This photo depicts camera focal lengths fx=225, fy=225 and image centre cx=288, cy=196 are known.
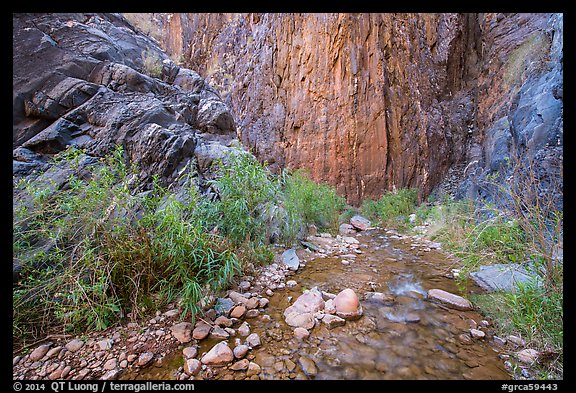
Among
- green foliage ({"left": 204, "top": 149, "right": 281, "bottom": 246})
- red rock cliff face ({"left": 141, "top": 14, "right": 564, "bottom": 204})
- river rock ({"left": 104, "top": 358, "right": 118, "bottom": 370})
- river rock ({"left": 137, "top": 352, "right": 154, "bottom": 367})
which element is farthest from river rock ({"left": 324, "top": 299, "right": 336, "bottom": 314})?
red rock cliff face ({"left": 141, "top": 14, "right": 564, "bottom": 204})

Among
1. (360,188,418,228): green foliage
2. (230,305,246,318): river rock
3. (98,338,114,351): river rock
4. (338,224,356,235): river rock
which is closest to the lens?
(98,338,114,351): river rock

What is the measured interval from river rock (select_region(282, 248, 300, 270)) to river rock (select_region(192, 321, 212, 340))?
152 cm

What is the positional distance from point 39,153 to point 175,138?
1.47 meters

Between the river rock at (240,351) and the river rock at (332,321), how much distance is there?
0.76 metres

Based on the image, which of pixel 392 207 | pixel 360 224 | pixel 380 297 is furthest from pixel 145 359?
pixel 392 207

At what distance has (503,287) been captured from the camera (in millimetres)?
2420

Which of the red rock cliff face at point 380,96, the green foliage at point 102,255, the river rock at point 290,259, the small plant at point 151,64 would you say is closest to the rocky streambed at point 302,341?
the green foliage at point 102,255

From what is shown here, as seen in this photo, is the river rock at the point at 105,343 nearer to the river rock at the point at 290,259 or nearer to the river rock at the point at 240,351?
the river rock at the point at 240,351

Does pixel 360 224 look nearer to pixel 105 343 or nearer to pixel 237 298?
pixel 237 298

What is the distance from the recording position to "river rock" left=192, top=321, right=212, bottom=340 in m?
1.85

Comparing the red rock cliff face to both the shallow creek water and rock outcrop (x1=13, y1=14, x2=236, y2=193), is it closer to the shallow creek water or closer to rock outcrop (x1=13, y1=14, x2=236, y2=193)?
rock outcrop (x1=13, y1=14, x2=236, y2=193)

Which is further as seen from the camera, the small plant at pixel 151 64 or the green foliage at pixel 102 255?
the small plant at pixel 151 64

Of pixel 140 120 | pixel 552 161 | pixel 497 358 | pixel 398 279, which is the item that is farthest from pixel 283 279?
pixel 552 161

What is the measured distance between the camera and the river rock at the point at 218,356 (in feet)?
5.31
